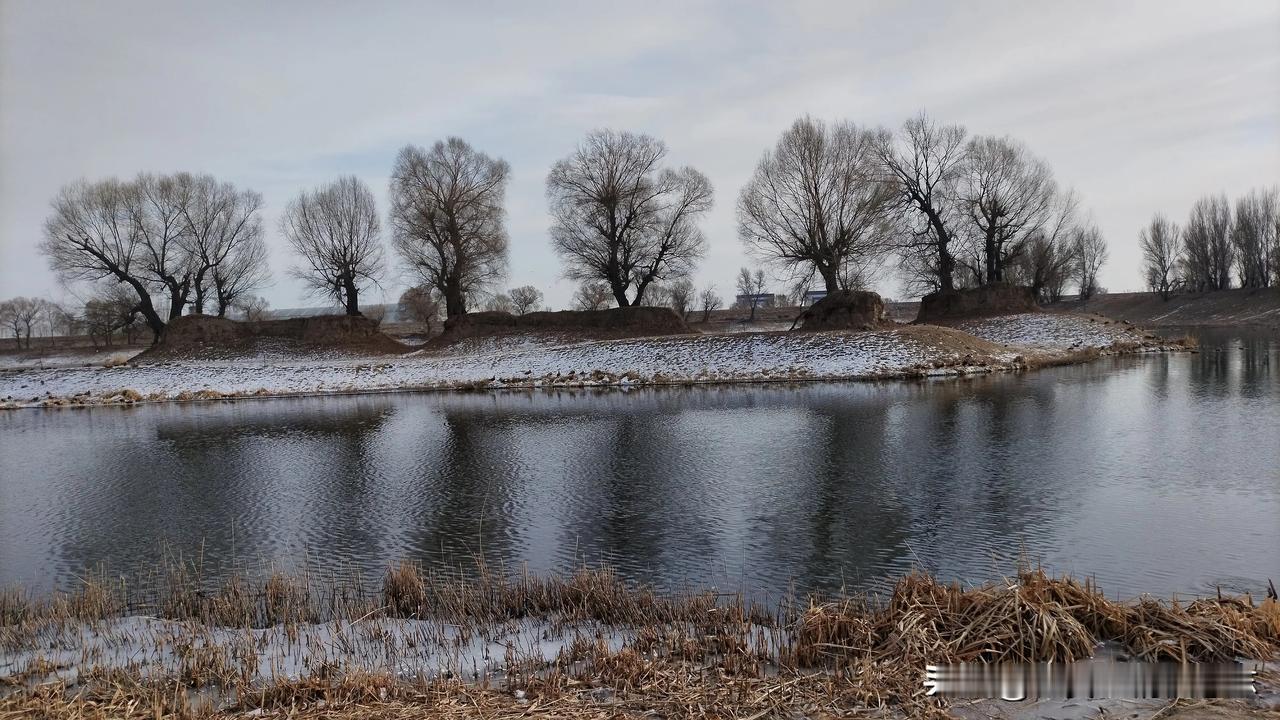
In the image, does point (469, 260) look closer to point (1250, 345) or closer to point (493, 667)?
point (1250, 345)

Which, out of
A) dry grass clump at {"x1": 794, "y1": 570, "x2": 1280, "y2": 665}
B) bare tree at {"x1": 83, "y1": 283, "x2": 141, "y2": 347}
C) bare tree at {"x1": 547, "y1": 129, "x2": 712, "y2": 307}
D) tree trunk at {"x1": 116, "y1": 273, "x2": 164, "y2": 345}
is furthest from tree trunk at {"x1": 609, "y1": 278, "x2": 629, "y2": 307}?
dry grass clump at {"x1": 794, "y1": 570, "x2": 1280, "y2": 665}

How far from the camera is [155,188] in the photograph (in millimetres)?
48469

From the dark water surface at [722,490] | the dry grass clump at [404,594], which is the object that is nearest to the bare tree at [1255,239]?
the dark water surface at [722,490]

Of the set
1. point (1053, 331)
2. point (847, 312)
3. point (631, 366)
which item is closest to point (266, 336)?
point (631, 366)

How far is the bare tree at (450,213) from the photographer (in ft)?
161

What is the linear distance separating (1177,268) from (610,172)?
71298 mm

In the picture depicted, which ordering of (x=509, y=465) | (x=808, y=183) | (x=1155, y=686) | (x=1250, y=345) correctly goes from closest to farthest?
(x=1155, y=686), (x=509, y=465), (x=1250, y=345), (x=808, y=183)

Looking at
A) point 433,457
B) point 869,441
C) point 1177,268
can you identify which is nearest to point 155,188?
point 433,457

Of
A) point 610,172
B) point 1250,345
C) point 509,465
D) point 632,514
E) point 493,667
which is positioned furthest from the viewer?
point 610,172

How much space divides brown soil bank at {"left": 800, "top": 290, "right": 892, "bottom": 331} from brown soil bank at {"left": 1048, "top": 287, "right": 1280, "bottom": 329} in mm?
35354

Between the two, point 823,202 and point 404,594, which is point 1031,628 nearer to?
point 404,594

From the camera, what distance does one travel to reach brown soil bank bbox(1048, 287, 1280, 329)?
62.3m

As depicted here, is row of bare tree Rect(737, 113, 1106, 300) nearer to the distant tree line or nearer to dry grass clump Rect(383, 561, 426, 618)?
the distant tree line

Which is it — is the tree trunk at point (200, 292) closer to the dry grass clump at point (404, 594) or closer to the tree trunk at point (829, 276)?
the tree trunk at point (829, 276)
